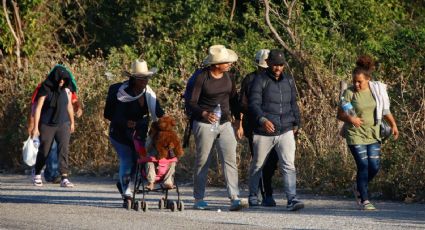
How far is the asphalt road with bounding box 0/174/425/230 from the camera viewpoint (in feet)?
39.0

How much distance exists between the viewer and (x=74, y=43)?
26.7 m

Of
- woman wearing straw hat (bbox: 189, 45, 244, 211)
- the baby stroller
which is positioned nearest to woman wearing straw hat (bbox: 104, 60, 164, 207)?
the baby stroller

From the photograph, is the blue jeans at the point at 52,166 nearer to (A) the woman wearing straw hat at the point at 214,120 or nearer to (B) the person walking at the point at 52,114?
(B) the person walking at the point at 52,114

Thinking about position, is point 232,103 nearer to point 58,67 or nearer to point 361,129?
point 361,129

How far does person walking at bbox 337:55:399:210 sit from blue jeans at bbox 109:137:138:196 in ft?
8.21

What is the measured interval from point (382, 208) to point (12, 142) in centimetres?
939

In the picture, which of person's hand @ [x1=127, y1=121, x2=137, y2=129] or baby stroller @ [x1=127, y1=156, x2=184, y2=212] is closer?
baby stroller @ [x1=127, y1=156, x2=184, y2=212]

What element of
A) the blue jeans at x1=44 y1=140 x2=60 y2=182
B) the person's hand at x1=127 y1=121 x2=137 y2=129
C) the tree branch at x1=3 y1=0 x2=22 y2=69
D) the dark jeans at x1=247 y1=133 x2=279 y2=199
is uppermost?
the tree branch at x1=3 y1=0 x2=22 y2=69

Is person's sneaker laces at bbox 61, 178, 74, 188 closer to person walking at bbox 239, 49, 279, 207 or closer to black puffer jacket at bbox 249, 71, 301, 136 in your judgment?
person walking at bbox 239, 49, 279, 207

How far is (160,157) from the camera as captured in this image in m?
13.2

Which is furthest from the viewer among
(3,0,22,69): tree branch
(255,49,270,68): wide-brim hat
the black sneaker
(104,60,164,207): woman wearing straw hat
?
(3,0,22,69): tree branch

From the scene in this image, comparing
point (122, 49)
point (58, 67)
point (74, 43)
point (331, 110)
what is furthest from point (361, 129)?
point (74, 43)

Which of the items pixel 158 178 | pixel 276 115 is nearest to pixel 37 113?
pixel 158 178

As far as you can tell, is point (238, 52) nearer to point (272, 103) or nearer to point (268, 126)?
point (272, 103)
